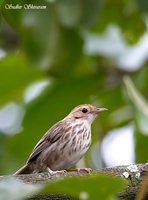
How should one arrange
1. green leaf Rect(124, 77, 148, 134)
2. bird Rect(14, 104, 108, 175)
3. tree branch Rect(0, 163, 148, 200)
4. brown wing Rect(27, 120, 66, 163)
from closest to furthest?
tree branch Rect(0, 163, 148, 200), green leaf Rect(124, 77, 148, 134), bird Rect(14, 104, 108, 175), brown wing Rect(27, 120, 66, 163)

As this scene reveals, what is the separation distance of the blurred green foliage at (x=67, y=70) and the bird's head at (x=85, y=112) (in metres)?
0.10

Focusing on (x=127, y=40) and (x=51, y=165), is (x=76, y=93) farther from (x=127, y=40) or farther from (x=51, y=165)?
(x=127, y=40)

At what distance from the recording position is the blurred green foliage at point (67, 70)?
324 cm

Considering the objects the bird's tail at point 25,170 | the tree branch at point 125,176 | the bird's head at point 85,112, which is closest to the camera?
the tree branch at point 125,176

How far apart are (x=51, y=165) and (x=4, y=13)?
4.40 feet

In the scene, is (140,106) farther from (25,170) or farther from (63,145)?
(63,145)

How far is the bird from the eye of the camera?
3846 mm

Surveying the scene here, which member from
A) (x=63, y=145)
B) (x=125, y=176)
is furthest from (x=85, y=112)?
(x=125, y=176)

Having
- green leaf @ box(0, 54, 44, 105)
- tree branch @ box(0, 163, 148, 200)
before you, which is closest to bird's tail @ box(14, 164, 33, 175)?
green leaf @ box(0, 54, 44, 105)

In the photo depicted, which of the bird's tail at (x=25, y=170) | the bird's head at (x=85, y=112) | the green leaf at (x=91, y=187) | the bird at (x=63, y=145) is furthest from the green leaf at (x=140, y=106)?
the green leaf at (x=91, y=187)

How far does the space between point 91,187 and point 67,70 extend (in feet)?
8.15

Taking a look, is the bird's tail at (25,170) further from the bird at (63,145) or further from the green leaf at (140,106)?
the green leaf at (140,106)

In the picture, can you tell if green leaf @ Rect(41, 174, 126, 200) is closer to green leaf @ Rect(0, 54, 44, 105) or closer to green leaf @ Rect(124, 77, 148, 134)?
green leaf @ Rect(124, 77, 148, 134)

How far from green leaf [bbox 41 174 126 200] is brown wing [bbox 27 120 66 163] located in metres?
2.55
